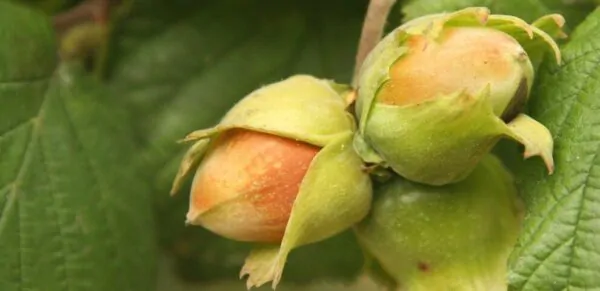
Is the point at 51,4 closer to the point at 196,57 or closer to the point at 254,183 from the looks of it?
the point at 196,57

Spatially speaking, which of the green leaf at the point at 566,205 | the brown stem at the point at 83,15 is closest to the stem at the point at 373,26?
the green leaf at the point at 566,205

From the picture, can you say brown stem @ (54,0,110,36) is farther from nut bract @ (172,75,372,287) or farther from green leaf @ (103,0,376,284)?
nut bract @ (172,75,372,287)

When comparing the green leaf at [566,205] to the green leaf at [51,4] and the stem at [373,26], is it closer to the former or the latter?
the stem at [373,26]

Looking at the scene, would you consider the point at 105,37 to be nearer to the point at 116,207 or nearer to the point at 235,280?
the point at 116,207

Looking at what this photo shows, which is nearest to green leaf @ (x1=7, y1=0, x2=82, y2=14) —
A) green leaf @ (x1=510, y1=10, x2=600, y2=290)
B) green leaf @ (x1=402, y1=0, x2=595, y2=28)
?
green leaf @ (x1=402, y1=0, x2=595, y2=28)

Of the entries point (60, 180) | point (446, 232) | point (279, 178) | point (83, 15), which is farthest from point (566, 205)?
point (83, 15)

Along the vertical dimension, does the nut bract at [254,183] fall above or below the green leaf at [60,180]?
above
